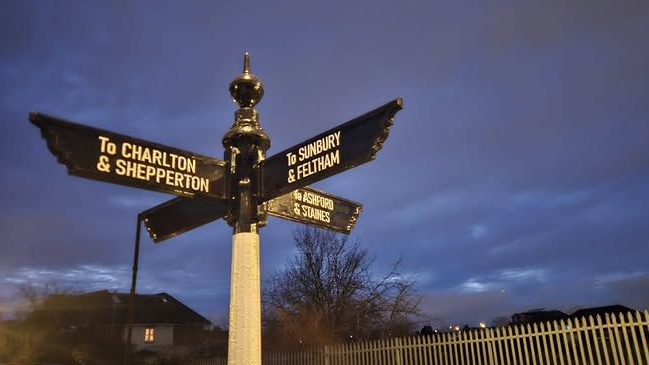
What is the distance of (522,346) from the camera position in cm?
1102

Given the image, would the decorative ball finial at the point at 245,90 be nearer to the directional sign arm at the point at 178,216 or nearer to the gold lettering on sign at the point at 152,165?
the gold lettering on sign at the point at 152,165

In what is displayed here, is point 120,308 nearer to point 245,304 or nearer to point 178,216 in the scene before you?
point 178,216

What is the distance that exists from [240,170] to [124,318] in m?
48.0

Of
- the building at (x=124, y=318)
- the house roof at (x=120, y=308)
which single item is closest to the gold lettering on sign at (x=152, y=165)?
the building at (x=124, y=318)

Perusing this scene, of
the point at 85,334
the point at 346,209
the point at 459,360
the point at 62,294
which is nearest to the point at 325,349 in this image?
the point at 459,360

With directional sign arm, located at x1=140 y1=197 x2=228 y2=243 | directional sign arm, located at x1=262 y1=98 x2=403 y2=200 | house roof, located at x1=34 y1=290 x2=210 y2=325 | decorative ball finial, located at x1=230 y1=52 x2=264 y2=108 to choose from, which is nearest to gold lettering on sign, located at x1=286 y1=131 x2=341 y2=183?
directional sign arm, located at x1=262 y1=98 x2=403 y2=200

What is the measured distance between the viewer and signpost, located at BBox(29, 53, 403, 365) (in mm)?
3455

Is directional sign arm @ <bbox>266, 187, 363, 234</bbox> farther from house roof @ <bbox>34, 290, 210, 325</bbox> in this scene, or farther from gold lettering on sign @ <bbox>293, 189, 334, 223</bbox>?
house roof @ <bbox>34, 290, 210, 325</bbox>

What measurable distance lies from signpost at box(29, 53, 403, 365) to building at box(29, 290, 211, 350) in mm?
37352

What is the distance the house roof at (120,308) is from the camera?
137 ft

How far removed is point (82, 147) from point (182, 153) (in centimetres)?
73

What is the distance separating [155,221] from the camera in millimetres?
4734

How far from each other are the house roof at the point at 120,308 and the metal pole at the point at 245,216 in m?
39.7

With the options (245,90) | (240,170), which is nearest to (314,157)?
(240,170)
